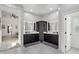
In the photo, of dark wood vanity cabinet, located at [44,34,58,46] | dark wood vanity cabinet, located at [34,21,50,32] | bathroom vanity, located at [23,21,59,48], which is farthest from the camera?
dark wood vanity cabinet, located at [34,21,50,32]

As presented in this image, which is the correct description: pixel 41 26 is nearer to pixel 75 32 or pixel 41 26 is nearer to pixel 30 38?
pixel 30 38

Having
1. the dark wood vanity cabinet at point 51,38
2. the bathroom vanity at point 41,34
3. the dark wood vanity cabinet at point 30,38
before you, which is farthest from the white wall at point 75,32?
the dark wood vanity cabinet at point 30,38

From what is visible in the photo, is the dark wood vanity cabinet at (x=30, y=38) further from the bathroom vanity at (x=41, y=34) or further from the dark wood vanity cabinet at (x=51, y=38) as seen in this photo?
the dark wood vanity cabinet at (x=51, y=38)

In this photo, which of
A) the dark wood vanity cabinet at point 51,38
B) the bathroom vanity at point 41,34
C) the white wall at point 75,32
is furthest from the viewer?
the bathroom vanity at point 41,34

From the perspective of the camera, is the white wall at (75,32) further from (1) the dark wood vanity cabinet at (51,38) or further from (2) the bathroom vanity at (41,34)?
Result: (2) the bathroom vanity at (41,34)

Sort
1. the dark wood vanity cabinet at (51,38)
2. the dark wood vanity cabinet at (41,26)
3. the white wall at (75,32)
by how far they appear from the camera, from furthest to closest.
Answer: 1. the dark wood vanity cabinet at (41,26)
2. the dark wood vanity cabinet at (51,38)
3. the white wall at (75,32)

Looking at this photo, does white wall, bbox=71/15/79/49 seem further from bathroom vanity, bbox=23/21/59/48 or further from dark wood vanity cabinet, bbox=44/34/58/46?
bathroom vanity, bbox=23/21/59/48

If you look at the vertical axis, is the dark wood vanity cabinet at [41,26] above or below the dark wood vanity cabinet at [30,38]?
above

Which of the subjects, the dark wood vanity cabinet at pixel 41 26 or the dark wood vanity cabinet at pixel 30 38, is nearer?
the dark wood vanity cabinet at pixel 30 38

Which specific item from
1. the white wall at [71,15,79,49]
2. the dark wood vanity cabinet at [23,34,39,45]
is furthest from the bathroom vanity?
the white wall at [71,15,79,49]

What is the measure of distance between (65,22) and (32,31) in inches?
101
